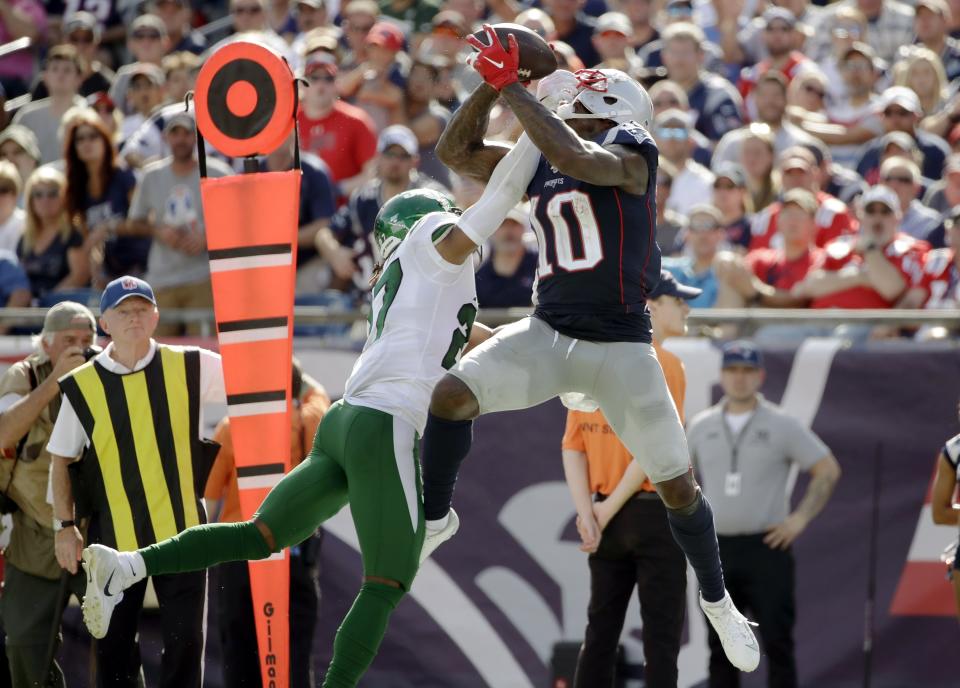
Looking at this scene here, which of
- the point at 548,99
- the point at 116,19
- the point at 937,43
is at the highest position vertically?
the point at 548,99

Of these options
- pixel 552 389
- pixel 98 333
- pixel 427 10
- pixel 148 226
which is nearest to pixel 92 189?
pixel 148 226

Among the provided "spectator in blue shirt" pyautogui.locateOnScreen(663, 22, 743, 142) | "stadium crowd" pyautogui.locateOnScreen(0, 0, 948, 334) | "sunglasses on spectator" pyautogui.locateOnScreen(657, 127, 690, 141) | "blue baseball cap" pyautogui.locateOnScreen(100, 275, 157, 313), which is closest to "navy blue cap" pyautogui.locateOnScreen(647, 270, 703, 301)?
"stadium crowd" pyautogui.locateOnScreen(0, 0, 948, 334)

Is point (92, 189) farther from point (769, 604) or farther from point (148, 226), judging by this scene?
point (769, 604)

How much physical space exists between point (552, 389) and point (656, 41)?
7135 mm

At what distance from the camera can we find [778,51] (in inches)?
451

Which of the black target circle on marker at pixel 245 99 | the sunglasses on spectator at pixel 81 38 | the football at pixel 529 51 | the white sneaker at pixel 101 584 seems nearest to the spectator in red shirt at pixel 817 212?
the black target circle on marker at pixel 245 99

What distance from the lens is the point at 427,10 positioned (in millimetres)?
12281

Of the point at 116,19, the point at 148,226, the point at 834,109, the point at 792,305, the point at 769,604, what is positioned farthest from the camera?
the point at 116,19

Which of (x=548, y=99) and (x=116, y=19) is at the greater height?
(x=548, y=99)

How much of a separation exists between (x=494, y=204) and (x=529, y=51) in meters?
0.50

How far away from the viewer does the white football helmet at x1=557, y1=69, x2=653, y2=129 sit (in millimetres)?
Result: 5352

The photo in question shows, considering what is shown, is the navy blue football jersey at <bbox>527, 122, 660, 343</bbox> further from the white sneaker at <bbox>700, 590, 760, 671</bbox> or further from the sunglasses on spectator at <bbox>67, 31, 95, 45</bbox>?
the sunglasses on spectator at <bbox>67, 31, 95, 45</bbox>

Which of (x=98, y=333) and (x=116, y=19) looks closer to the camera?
(x=98, y=333)

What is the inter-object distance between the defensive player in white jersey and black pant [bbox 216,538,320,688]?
1.91 m
